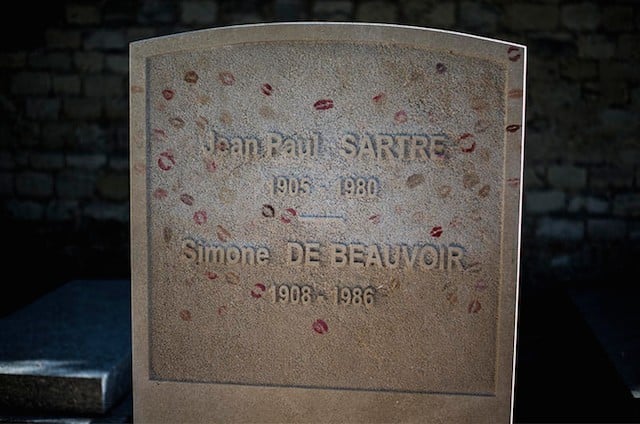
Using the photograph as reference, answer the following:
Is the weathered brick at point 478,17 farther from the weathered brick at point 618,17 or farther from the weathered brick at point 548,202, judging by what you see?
the weathered brick at point 548,202

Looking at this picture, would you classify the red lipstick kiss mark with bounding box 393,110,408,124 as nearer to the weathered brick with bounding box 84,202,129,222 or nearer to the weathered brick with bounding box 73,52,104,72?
the weathered brick with bounding box 84,202,129,222

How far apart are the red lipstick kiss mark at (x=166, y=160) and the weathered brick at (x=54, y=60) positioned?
3269mm

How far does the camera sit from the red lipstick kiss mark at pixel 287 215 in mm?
2166

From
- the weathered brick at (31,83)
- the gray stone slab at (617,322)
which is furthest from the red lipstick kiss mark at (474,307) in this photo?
the weathered brick at (31,83)

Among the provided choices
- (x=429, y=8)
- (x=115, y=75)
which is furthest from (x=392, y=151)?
(x=115, y=75)

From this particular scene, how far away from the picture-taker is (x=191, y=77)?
2.15 metres

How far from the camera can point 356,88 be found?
209 cm

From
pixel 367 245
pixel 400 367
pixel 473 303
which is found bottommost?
pixel 400 367

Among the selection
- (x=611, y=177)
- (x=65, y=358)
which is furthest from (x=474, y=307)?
(x=611, y=177)

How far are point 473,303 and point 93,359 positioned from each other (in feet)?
5.04

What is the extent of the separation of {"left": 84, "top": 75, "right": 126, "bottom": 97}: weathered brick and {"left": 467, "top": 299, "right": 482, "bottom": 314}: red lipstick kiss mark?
138 inches

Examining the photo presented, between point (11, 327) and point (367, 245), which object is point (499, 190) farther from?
point (11, 327)

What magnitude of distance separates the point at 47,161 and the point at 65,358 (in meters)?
2.44

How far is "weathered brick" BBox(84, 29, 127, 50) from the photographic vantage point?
5.11m
